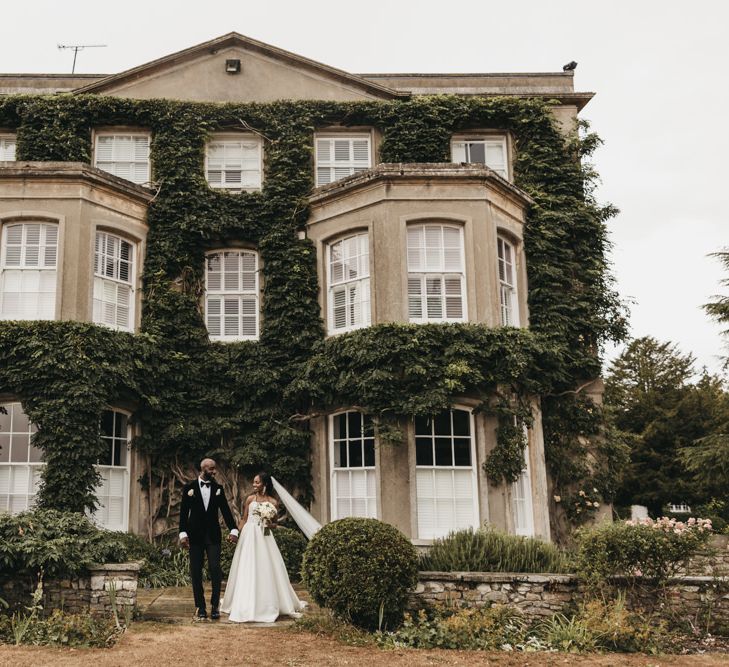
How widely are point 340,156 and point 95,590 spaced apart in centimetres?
1125

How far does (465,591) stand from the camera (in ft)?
33.8

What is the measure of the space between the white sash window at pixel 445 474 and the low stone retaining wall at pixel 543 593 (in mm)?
3969

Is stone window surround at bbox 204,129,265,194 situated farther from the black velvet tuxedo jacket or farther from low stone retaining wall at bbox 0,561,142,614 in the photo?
low stone retaining wall at bbox 0,561,142,614

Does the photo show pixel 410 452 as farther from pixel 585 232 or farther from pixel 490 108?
pixel 490 108

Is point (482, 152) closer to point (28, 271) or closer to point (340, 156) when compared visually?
point (340, 156)

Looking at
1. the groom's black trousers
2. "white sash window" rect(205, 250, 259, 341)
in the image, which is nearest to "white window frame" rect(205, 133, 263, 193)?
"white sash window" rect(205, 250, 259, 341)

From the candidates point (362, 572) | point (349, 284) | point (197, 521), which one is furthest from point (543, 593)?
point (349, 284)

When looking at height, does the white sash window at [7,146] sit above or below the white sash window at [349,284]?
above

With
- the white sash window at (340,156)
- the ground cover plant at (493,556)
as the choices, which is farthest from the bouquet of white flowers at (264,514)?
the white sash window at (340,156)

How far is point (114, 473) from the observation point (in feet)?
50.9

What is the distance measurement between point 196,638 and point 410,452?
21.1ft

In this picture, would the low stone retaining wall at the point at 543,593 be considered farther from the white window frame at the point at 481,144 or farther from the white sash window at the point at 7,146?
the white sash window at the point at 7,146

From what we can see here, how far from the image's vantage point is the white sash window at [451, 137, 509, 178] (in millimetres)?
18641

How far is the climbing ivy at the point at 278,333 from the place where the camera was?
14.4 metres
